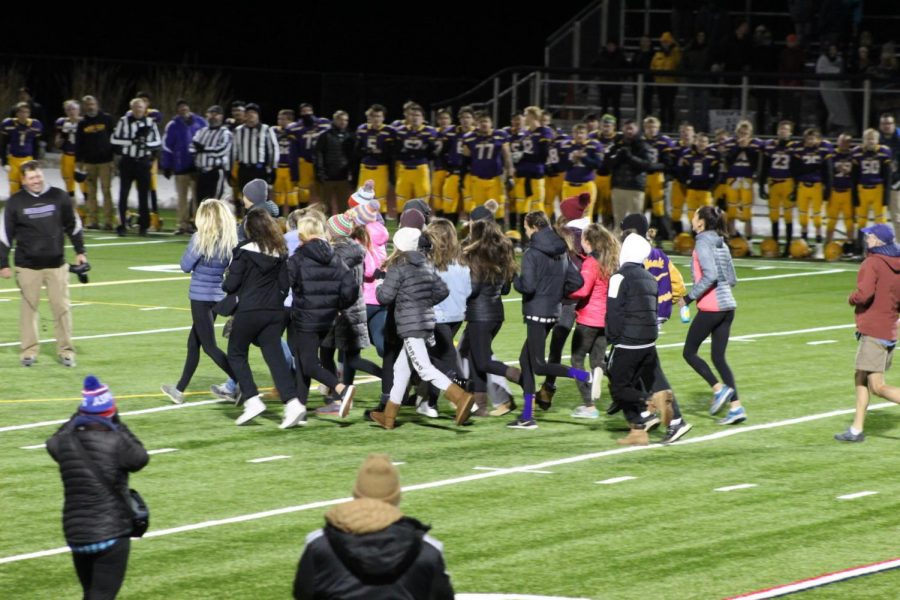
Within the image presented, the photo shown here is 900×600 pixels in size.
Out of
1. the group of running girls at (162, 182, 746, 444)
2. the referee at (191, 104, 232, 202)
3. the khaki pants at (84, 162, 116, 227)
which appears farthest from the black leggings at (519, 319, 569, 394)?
the khaki pants at (84, 162, 116, 227)

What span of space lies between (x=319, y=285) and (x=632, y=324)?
7.82 ft

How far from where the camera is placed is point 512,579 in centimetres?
894

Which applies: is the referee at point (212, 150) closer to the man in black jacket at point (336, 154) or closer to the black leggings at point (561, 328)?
the man in black jacket at point (336, 154)

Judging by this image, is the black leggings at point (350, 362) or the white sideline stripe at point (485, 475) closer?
the white sideline stripe at point (485, 475)

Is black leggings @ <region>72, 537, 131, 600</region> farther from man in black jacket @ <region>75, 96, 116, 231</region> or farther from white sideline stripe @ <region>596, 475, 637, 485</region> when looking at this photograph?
man in black jacket @ <region>75, 96, 116, 231</region>

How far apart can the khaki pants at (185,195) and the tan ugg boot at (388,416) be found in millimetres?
15080

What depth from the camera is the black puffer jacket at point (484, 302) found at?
13148mm

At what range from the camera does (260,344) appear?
1292cm

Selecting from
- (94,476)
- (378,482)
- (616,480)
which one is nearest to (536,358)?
(616,480)

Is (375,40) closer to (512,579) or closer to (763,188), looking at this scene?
(763,188)

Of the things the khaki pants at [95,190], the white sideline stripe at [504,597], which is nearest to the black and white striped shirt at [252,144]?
the khaki pants at [95,190]

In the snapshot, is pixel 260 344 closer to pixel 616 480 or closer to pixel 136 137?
pixel 616 480

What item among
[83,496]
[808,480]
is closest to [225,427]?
[808,480]

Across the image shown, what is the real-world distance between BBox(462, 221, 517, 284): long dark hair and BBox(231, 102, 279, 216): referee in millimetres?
13890
